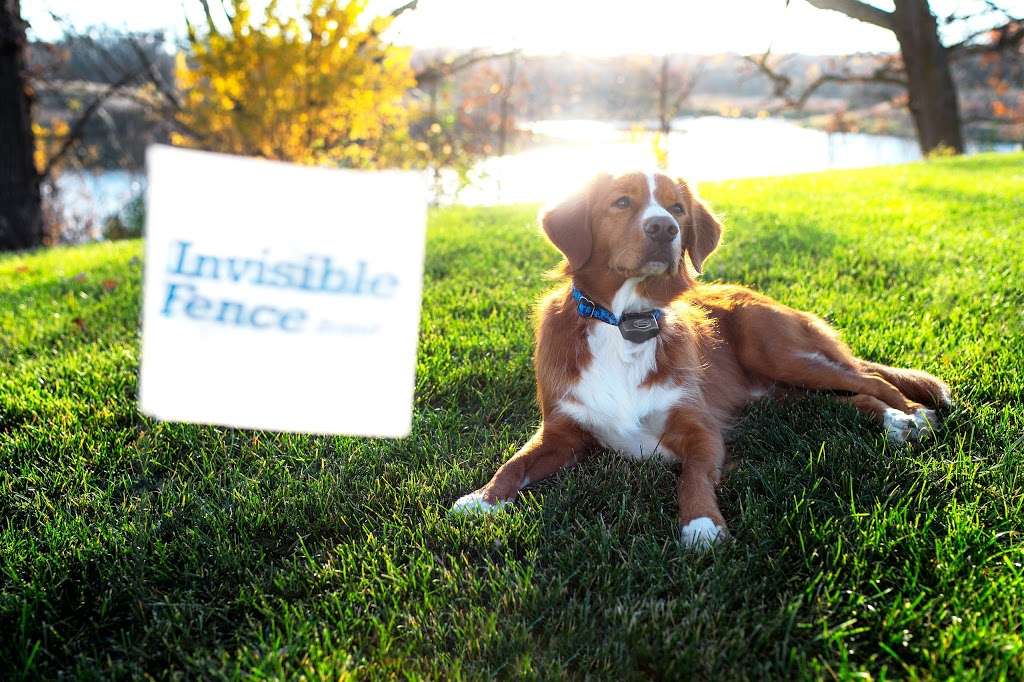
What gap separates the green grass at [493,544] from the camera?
1960mm

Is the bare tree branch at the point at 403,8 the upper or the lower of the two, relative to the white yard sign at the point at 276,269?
upper

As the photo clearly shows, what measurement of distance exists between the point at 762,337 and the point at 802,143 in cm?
3219

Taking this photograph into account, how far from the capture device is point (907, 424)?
10.0 feet

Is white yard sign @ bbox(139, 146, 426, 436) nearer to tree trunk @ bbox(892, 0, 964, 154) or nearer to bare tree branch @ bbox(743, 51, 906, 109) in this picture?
tree trunk @ bbox(892, 0, 964, 154)

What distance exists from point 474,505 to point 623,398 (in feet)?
2.58

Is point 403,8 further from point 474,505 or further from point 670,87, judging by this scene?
point 670,87

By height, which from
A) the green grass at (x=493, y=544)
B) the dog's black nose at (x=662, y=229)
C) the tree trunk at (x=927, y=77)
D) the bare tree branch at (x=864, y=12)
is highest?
the bare tree branch at (x=864, y=12)

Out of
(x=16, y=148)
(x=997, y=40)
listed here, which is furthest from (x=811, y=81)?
(x=16, y=148)

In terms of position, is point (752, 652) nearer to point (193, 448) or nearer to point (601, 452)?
point (601, 452)

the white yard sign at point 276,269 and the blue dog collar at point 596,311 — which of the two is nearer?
the white yard sign at point 276,269

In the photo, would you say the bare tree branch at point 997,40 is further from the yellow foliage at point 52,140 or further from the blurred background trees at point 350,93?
the yellow foliage at point 52,140

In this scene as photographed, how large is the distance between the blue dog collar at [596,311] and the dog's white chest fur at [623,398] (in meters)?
0.06

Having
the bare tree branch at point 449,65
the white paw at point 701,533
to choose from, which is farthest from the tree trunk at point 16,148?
the white paw at point 701,533

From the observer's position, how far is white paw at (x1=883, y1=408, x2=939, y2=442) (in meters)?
3.01
